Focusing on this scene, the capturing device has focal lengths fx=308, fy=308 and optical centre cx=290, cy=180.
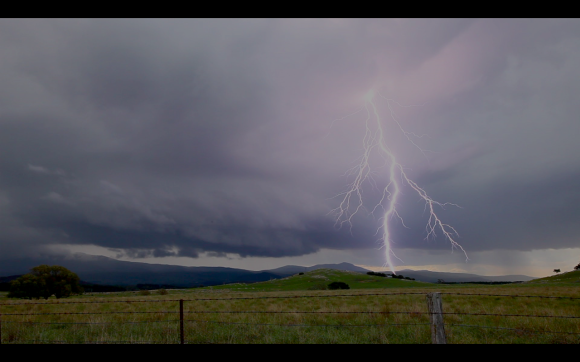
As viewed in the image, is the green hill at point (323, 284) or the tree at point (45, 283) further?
the green hill at point (323, 284)

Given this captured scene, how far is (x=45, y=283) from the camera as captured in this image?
5362 cm

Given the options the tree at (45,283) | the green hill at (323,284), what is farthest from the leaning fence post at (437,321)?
the green hill at (323,284)

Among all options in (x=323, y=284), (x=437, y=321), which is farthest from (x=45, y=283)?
(x=437, y=321)

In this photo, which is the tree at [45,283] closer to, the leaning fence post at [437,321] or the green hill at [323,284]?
the green hill at [323,284]

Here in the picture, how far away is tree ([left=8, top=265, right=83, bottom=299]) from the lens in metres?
52.1

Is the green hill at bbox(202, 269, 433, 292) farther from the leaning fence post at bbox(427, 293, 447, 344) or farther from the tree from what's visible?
the leaning fence post at bbox(427, 293, 447, 344)

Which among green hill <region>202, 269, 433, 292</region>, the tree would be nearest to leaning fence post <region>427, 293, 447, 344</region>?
the tree

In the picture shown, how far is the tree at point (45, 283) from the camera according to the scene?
2050 inches

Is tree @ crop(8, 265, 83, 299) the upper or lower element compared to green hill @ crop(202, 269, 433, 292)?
upper

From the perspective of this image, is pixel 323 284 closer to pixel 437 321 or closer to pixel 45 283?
pixel 45 283
